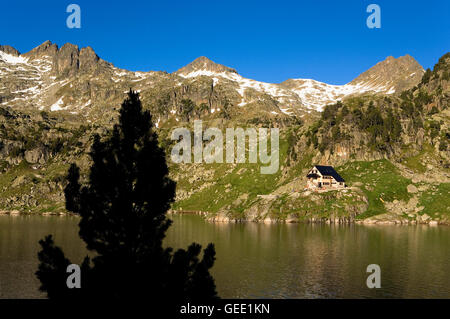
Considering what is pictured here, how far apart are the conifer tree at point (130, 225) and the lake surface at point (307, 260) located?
24960mm

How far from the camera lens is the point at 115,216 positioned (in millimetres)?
34531

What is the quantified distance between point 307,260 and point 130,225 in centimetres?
5803

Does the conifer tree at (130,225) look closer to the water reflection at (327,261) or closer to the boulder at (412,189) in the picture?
the water reflection at (327,261)

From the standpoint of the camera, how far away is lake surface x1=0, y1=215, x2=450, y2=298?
60.8m

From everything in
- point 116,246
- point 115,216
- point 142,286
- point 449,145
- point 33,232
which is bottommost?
point 33,232

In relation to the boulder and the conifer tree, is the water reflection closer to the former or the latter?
the conifer tree

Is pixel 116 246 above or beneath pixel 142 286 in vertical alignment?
above

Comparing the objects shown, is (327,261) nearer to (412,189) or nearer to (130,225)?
(130,225)

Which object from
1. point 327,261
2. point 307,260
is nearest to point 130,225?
point 307,260
